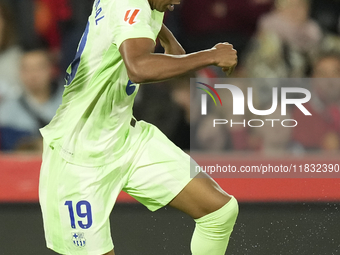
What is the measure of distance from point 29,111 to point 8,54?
0.51m

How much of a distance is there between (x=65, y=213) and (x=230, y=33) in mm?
2743

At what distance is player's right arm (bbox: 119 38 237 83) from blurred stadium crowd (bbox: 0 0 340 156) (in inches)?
92.1

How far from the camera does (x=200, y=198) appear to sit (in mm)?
2055

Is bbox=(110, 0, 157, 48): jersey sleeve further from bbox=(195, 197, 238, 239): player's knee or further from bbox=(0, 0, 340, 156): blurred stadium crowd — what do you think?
bbox=(0, 0, 340, 156): blurred stadium crowd

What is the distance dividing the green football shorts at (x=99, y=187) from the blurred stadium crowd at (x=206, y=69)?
191 centimetres

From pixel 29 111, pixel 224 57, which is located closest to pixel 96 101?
pixel 224 57

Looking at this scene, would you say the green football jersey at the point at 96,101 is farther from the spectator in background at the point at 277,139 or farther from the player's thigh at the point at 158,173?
the spectator in background at the point at 277,139

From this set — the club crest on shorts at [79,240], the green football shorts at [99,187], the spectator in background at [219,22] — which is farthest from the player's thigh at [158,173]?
the spectator in background at [219,22]

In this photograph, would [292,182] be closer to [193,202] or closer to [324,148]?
[324,148]

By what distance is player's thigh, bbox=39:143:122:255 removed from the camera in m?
2.00

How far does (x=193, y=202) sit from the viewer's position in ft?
6.77

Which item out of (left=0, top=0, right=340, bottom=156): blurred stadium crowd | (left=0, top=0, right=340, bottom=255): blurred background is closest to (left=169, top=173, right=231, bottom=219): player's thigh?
(left=0, top=0, right=340, bottom=255): blurred background

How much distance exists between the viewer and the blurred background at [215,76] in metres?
3.75

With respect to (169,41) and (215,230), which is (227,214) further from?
(169,41)
